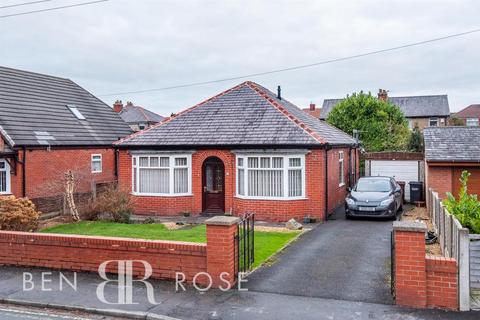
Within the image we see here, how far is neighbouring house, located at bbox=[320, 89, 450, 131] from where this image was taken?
169 ft

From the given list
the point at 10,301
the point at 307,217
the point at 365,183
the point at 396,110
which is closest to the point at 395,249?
the point at 10,301

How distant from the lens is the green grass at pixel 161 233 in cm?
1184

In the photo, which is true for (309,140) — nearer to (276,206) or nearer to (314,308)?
(276,206)

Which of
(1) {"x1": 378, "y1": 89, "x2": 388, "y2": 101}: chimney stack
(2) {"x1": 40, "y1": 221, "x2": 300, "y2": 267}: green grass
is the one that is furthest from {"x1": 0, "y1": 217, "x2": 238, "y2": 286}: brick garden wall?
(1) {"x1": 378, "y1": 89, "x2": 388, "y2": 101}: chimney stack

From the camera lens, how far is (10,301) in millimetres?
7914

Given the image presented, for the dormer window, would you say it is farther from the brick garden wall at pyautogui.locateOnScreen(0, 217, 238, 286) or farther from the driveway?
the driveway

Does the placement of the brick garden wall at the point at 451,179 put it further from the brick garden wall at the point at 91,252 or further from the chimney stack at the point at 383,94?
the chimney stack at the point at 383,94

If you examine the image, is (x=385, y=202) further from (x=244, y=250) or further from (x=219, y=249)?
(x=219, y=249)

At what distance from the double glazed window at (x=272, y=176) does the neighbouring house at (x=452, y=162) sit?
5227 millimetres

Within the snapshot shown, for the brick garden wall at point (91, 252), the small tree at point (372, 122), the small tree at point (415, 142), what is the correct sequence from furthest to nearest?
the small tree at point (415, 142), the small tree at point (372, 122), the brick garden wall at point (91, 252)

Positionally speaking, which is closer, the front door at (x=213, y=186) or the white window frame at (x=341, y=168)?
the front door at (x=213, y=186)

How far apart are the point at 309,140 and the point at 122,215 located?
725 cm

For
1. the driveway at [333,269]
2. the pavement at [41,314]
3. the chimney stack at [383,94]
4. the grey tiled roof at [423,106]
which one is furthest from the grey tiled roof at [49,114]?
the grey tiled roof at [423,106]

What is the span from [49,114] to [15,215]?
36.7 feet
